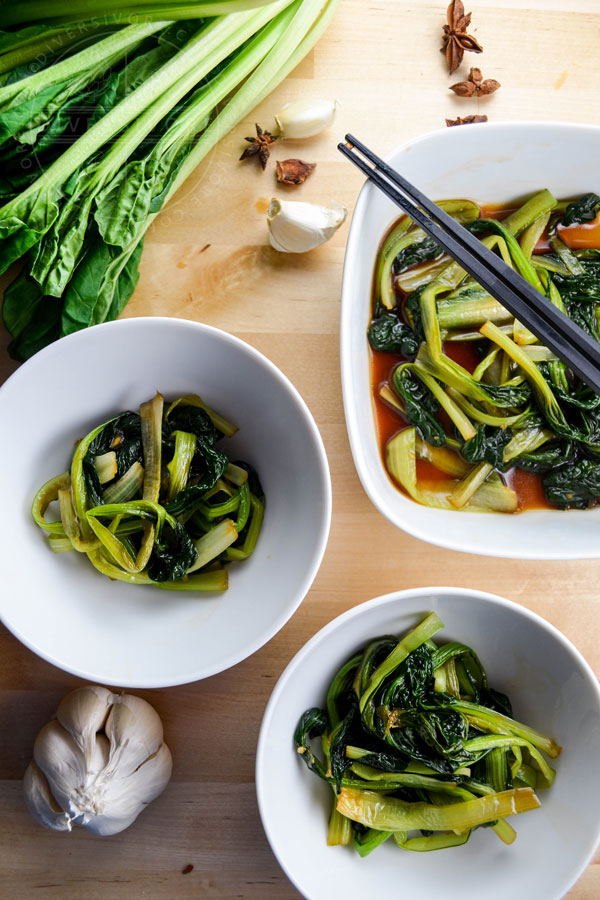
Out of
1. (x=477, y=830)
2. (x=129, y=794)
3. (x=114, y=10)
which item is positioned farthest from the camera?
(x=477, y=830)

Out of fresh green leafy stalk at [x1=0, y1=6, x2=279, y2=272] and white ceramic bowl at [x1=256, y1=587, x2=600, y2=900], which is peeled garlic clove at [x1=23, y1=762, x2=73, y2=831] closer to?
white ceramic bowl at [x1=256, y1=587, x2=600, y2=900]

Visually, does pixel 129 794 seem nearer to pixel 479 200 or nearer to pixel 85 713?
pixel 85 713

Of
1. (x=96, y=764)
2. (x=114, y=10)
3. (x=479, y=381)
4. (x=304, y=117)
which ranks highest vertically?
(x=114, y=10)

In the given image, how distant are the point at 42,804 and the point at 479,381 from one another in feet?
4.36

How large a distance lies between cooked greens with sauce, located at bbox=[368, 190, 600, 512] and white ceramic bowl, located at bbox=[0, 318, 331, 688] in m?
0.29

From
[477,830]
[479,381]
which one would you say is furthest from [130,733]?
[479,381]

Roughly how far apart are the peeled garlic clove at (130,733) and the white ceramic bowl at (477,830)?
0.27m

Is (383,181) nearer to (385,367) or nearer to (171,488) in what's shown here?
(385,367)

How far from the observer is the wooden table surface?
159 cm

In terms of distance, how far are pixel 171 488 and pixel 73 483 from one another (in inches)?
7.7

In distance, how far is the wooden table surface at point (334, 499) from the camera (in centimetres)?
159

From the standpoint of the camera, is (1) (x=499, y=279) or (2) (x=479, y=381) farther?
(2) (x=479, y=381)

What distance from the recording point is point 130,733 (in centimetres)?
146

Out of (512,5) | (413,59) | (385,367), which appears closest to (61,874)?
(385,367)
